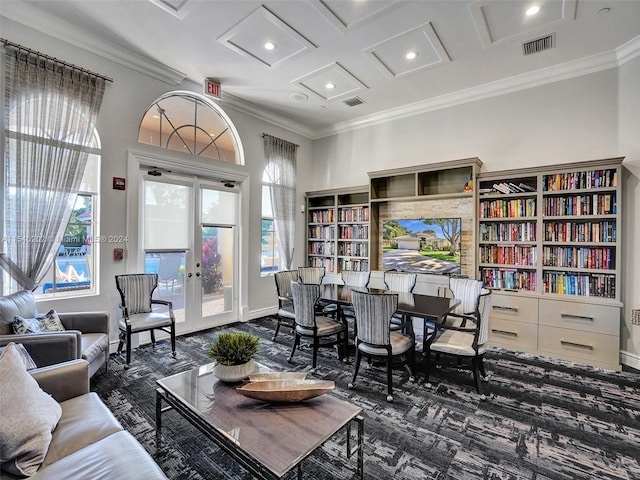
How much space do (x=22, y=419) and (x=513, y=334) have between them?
4.76 metres

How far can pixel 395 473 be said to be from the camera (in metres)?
1.92

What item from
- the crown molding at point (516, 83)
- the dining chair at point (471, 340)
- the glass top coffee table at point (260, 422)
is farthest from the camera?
the crown molding at point (516, 83)

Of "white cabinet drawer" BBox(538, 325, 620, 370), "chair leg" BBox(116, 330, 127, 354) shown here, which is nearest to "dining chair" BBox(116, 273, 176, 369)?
"chair leg" BBox(116, 330, 127, 354)

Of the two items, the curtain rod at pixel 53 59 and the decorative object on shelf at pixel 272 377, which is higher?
the curtain rod at pixel 53 59

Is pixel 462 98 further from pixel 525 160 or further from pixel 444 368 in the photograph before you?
pixel 444 368

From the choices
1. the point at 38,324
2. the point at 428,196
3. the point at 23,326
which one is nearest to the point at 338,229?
the point at 428,196

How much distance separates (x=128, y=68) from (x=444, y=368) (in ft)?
17.6

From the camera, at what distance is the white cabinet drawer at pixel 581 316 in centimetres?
346

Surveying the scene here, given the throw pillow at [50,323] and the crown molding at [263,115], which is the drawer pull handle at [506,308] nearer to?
the crown molding at [263,115]

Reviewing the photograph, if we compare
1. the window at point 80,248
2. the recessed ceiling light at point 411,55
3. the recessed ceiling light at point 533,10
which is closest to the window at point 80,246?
the window at point 80,248

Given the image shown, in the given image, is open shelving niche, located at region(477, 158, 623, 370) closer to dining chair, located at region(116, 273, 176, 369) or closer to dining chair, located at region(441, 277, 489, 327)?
dining chair, located at region(441, 277, 489, 327)

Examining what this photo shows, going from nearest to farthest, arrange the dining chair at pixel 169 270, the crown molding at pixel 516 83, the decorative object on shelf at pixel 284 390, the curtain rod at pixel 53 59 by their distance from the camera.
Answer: the decorative object on shelf at pixel 284 390
the curtain rod at pixel 53 59
the crown molding at pixel 516 83
the dining chair at pixel 169 270

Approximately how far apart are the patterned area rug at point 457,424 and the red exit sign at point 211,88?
375 centimetres

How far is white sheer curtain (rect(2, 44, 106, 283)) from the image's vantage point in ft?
9.97
